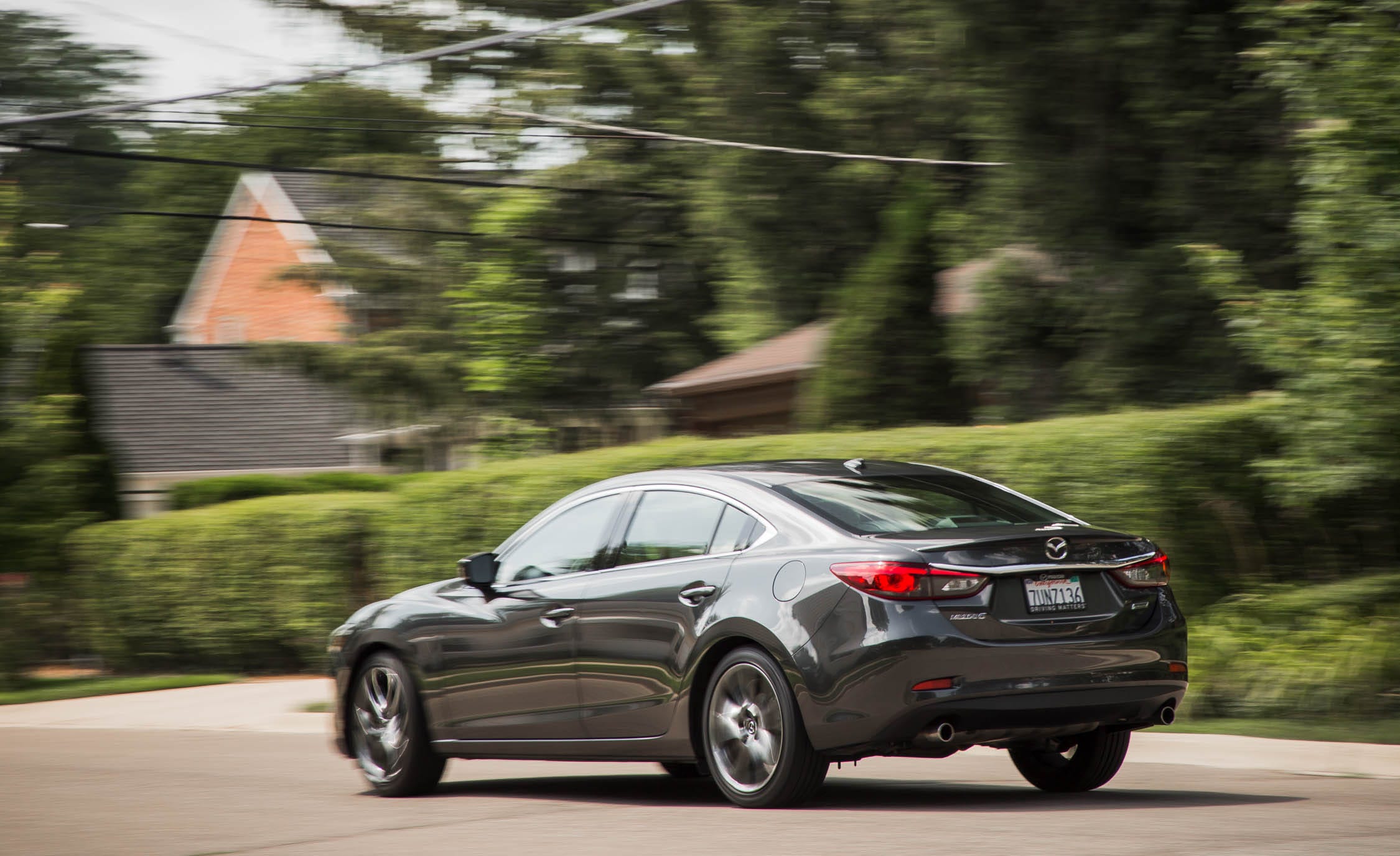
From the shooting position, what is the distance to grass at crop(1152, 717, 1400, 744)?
30.7 ft

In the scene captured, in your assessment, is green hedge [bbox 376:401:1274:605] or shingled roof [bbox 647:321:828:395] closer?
green hedge [bbox 376:401:1274:605]

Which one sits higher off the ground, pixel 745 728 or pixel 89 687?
pixel 745 728

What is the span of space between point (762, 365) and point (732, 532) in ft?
51.4

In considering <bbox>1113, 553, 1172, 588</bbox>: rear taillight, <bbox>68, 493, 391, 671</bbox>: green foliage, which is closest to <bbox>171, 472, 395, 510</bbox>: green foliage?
<bbox>68, 493, 391, 671</bbox>: green foliage

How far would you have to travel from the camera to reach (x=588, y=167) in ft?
94.7

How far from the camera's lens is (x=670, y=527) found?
8.02 m

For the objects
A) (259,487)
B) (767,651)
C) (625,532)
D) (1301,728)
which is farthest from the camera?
(259,487)

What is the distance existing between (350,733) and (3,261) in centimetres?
1276

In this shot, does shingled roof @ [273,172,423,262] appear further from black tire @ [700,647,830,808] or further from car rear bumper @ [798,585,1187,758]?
car rear bumper @ [798,585,1187,758]

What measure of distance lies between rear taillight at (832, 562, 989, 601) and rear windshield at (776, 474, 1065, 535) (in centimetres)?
35

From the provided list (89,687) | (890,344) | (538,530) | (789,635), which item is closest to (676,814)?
(789,635)

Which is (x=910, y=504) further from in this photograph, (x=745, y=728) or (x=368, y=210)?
(x=368, y=210)

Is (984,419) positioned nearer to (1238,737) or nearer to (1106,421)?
(1106,421)

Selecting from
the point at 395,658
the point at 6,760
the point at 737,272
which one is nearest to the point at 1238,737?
the point at 395,658
